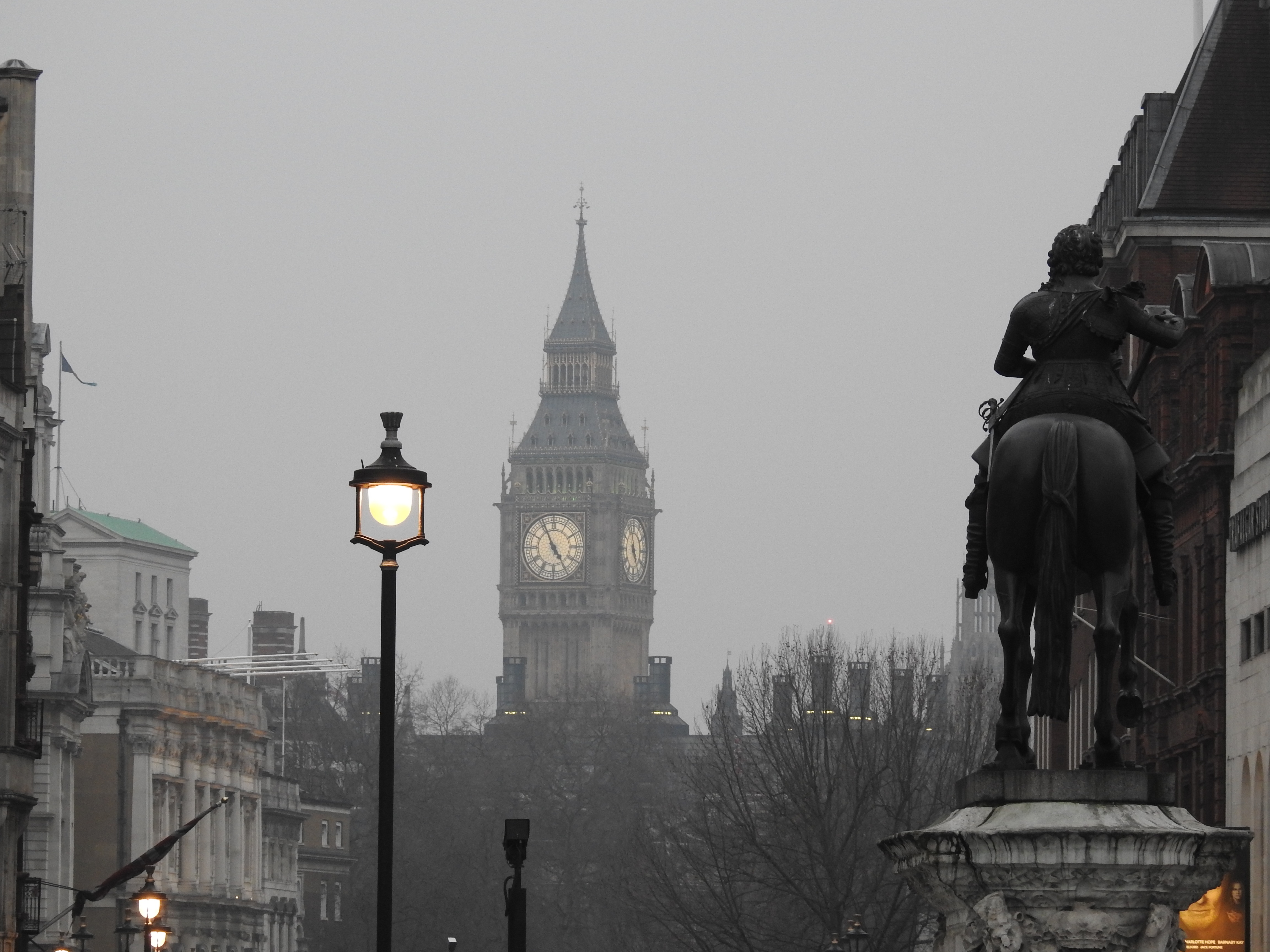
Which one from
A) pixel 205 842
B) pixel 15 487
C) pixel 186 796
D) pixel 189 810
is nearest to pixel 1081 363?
pixel 15 487

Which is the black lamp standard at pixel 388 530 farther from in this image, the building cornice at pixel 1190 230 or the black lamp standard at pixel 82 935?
the building cornice at pixel 1190 230

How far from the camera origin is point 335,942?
154 meters

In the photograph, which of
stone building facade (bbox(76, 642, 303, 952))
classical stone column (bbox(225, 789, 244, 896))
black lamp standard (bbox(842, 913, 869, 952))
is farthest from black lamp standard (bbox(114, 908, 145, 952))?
classical stone column (bbox(225, 789, 244, 896))

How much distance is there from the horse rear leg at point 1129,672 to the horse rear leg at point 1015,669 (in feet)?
1.32

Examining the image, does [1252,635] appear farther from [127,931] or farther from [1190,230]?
[127,931]

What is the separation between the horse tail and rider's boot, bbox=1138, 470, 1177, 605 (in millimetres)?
444

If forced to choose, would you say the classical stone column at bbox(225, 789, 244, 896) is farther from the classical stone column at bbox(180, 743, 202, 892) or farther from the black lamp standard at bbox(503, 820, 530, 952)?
the black lamp standard at bbox(503, 820, 530, 952)

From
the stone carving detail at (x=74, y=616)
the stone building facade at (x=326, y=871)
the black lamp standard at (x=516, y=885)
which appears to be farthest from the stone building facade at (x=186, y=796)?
the black lamp standard at (x=516, y=885)

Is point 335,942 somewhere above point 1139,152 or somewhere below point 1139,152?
below

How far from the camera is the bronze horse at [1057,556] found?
14242 mm

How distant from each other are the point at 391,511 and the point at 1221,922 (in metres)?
29.8

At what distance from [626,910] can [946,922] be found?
4691 inches

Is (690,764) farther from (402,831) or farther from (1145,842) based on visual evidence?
(1145,842)

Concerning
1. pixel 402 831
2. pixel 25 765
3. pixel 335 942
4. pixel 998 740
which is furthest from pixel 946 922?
pixel 402 831
